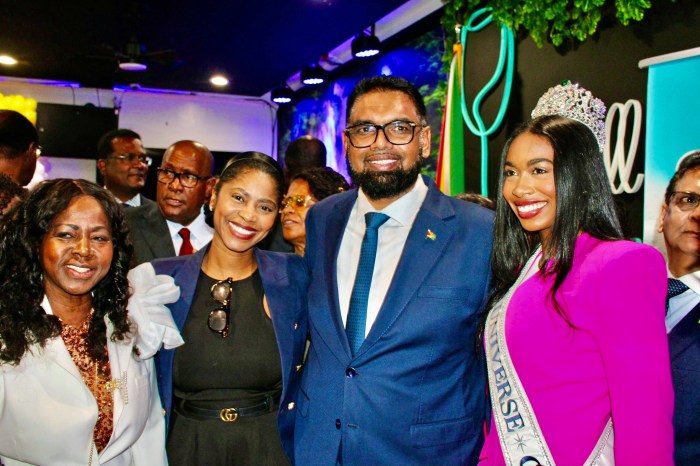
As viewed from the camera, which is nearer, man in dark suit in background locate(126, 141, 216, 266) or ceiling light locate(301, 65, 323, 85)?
man in dark suit in background locate(126, 141, 216, 266)

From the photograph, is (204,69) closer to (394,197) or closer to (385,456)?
(394,197)

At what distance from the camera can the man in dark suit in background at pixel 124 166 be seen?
5047mm

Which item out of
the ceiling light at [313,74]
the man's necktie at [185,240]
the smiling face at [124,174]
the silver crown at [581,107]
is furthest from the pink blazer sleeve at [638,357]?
the ceiling light at [313,74]

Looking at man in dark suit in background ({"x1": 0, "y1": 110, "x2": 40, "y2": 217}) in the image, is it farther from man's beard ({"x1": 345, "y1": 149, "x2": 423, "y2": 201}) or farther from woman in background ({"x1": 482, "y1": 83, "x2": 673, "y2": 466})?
woman in background ({"x1": 482, "y1": 83, "x2": 673, "y2": 466})

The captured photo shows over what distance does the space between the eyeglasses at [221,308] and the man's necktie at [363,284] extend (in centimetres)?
51

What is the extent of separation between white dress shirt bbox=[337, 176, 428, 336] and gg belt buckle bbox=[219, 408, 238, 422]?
55cm

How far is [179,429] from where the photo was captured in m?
2.28

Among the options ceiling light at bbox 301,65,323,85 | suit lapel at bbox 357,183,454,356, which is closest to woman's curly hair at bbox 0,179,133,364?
suit lapel at bbox 357,183,454,356

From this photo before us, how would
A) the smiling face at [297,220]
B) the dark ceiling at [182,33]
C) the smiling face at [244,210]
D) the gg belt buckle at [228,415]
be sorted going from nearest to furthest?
1. the gg belt buckle at [228,415]
2. the smiling face at [244,210]
3. the smiling face at [297,220]
4. the dark ceiling at [182,33]

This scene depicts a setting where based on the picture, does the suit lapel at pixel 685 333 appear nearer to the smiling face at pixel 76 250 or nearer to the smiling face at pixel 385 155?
the smiling face at pixel 385 155

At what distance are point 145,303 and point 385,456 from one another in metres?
1.04

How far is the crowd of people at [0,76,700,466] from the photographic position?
1.67 meters


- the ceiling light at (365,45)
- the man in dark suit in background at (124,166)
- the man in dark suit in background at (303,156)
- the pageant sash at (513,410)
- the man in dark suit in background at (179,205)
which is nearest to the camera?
the pageant sash at (513,410)

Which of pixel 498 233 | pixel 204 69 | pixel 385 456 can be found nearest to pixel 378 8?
pixel 204 69
